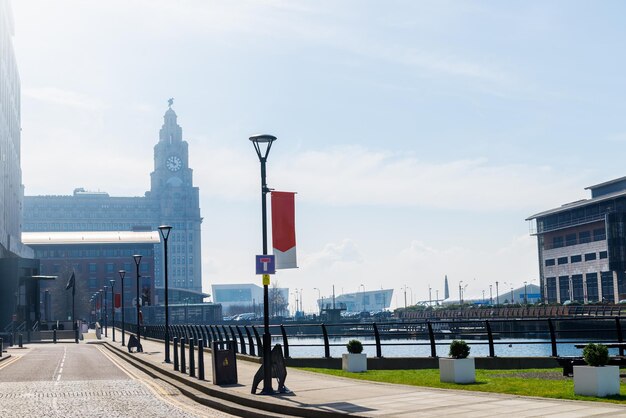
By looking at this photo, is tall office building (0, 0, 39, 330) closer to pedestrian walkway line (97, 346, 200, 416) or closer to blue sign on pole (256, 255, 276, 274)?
pedestrian walkway line (97, 346, 200, 416)

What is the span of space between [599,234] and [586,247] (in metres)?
3.33

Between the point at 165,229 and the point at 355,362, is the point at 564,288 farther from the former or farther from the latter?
the point at 355,362

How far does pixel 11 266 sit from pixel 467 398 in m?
98.1

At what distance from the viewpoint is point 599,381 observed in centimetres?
1622

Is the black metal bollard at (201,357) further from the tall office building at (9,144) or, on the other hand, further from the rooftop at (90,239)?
the rooftop at (90,239)

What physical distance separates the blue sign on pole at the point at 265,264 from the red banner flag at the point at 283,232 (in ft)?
0.45

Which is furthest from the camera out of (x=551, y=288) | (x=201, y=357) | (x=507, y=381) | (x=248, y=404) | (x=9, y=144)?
(x=551, y=288)

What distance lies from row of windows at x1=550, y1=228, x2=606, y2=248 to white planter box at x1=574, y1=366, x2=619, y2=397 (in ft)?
372

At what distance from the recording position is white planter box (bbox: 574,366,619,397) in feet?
53.2

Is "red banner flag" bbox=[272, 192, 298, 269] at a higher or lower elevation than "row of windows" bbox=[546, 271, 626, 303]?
higher

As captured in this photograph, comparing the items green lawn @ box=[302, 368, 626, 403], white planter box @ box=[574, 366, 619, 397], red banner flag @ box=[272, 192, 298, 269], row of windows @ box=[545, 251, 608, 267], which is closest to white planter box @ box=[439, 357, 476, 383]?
green lawn @ box=[302, 368, 626, 403]

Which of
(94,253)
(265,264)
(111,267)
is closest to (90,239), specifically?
(94,253)

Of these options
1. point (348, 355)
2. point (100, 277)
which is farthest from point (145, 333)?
point (100, 277)

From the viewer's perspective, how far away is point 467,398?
667 inches
